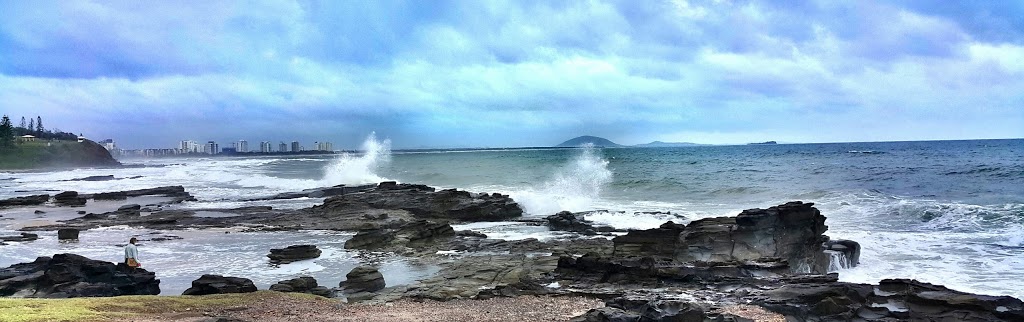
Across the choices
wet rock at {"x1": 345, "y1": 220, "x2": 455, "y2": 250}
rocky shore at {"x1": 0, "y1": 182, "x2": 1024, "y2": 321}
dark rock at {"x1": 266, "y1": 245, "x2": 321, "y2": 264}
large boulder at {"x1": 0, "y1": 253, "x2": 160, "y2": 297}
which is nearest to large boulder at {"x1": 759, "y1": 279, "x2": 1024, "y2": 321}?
rocky shore at {"x1": 0, "y1": 182, "x2": 1024, "y2": 321}

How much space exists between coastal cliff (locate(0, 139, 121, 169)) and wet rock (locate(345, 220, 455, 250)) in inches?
4944

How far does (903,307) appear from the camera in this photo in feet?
39.8

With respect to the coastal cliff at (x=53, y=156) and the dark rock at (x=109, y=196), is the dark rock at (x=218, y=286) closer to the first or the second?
the dark rock at (x=109, y=196)

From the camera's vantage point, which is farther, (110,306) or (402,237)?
(402,237)

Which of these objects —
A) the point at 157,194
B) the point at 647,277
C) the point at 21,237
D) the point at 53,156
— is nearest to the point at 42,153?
the point at 53,156

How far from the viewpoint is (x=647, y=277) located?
15914mm

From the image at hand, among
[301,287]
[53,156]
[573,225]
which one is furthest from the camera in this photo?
[53,156]

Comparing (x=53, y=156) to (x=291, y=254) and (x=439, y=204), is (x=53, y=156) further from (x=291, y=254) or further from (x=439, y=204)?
(x=291, y=254)

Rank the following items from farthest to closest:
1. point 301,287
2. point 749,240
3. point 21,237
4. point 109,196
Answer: point 109,196
point 21,237
point 749,240
point 301,287

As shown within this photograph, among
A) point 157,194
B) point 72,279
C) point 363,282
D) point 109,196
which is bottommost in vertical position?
point 157,194

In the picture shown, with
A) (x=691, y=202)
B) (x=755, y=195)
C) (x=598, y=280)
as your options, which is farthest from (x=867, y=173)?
(x=598, y=280)

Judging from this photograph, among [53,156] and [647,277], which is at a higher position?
[53,156]

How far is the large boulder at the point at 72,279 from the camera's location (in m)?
14.6

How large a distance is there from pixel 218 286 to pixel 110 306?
9.50 ft
